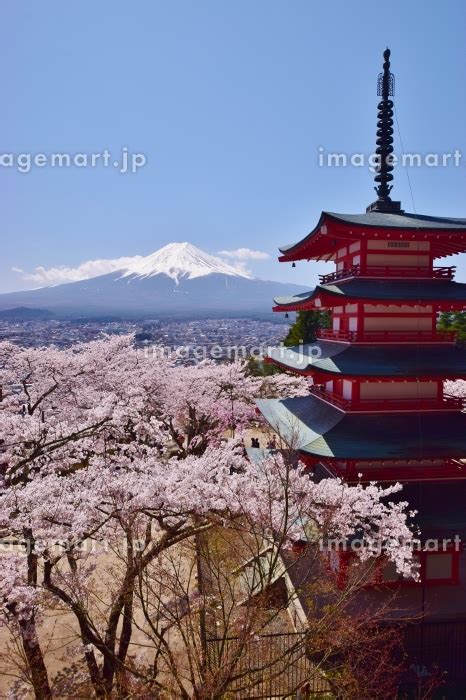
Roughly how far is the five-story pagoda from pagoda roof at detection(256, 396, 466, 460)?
2 centimetres

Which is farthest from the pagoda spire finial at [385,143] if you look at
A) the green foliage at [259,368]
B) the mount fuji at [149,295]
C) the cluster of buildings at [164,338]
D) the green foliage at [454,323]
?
the mount fuji at [149,295]

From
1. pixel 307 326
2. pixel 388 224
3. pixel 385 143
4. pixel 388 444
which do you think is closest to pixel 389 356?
pixel 388 444

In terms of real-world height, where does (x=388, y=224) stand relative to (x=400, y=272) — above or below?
above

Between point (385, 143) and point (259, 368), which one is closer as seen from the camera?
point (385, 143)

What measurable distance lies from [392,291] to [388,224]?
175 cm

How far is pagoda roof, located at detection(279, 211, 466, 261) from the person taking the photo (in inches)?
420

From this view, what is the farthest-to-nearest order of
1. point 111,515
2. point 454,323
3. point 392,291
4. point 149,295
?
point 149,295 → point 454,323 → point 392,291 → point 111,515

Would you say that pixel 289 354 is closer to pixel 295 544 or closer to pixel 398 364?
pixel 398 364

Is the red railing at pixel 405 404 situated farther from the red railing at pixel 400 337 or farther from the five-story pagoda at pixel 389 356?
the red railing at pixel 400 337

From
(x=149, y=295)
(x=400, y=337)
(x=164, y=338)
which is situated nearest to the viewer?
(x=400, y=337)

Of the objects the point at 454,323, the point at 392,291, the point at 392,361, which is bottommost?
the point at 392,361

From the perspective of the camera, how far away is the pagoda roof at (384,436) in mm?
10109

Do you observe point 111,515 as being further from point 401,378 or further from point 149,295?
point 149,295

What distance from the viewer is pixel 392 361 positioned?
10961 millimetres
